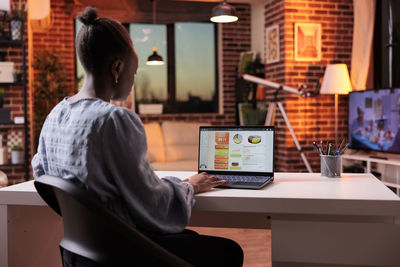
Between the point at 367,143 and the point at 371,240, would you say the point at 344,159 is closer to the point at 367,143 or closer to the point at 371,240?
the point at 367,143

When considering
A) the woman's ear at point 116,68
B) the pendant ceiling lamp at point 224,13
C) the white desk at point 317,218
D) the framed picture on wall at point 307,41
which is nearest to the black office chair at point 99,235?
the woman's ear at point 116,68

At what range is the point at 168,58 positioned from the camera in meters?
6.75

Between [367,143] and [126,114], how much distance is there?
3.85 metres

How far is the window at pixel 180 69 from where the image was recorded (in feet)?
21.9

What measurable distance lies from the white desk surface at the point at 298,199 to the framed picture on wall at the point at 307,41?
11.9 ft

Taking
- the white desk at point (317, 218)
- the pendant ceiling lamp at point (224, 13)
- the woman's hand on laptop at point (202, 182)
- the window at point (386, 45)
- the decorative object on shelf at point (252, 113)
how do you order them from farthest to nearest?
the decorative object on shelf at point (252, 113) < the window at point (386, 45) < the pendant ceiling lamp at point (224, 13) < the woman's hand on laptop at point (202, 182) < the white desk at point (317, 218)

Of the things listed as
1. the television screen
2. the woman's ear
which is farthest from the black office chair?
the television screen

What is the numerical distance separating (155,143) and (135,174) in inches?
187

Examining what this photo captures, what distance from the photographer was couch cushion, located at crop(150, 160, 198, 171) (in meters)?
5.52

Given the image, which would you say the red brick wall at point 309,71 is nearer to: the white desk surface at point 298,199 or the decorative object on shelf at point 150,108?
the decorative object on shelf at point 150,108

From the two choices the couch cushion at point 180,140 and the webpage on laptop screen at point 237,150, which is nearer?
the webpage on laptop screen at point 237,150

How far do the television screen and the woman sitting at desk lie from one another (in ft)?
10.7

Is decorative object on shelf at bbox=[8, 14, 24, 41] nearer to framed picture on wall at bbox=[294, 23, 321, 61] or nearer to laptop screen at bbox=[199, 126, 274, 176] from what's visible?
framed picture on wall at bbox=[294, 23, 321, 61]

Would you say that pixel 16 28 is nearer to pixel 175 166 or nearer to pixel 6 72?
pixel 6 72
